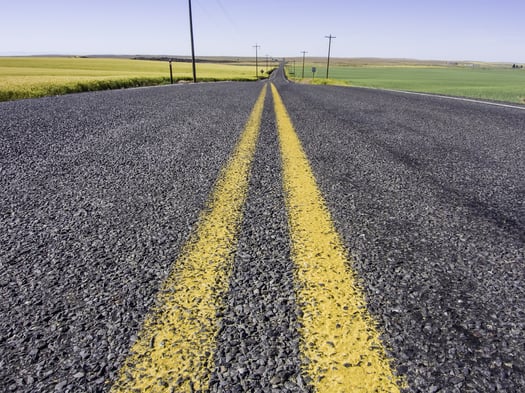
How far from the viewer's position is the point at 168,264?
48.1 inches

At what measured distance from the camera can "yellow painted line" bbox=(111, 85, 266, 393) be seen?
0.77 m

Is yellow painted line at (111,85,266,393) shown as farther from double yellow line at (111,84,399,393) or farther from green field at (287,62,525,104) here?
green field at (287,62,525,104)

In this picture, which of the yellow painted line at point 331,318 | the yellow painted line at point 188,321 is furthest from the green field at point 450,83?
the yellow painted line at point 188,321

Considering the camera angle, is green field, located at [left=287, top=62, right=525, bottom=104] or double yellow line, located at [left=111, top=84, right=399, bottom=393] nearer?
double yellow line, located at [left=111, top=84, right=399, bottom=393]

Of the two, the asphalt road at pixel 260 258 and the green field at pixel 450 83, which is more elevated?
the asphalt road at pixel 260 258

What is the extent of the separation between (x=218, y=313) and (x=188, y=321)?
0.29 feet

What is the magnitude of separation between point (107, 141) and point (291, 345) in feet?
10.3

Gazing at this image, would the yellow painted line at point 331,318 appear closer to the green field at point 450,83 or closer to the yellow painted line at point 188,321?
the yellow painted line at point 188,321

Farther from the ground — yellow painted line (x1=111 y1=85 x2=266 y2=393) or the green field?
yellow painted line (x1=111 y1=85 x2=266 y2=393)

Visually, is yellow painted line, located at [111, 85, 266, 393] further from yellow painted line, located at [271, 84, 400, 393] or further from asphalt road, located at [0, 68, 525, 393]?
yellow painted line, located at [271, 84, 400, 393]

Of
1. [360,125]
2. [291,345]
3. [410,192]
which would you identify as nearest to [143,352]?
[291,345]

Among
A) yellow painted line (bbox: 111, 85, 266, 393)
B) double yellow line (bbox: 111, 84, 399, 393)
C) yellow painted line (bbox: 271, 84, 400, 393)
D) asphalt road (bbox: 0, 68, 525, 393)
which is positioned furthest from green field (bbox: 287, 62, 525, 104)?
yellow painted line (bbox: 111, 85, 266, 393)

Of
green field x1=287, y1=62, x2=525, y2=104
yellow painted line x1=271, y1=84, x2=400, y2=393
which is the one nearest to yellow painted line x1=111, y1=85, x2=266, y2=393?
yellow painted line x1=271, y1=84, x2=400, y2=393

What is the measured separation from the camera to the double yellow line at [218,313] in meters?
0.77
